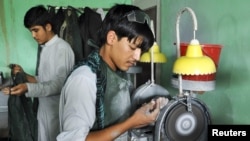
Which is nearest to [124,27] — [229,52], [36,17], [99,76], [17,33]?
[99,76]

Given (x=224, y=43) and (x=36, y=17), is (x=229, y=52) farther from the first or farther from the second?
(x=36, y=17)

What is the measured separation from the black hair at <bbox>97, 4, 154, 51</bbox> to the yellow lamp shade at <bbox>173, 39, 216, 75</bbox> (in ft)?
0.48

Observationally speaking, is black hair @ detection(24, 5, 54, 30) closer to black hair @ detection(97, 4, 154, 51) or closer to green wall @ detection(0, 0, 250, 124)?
green wall @ detection(0, 0, 250, 124)

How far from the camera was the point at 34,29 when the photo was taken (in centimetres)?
216

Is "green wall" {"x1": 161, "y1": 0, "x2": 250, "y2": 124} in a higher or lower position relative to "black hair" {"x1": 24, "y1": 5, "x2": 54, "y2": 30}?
lower

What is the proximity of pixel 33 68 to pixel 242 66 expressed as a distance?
2493 mm

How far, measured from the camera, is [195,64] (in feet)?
3.37

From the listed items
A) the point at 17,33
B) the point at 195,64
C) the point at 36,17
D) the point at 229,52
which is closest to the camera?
the point at 195,64

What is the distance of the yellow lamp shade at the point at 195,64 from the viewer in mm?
1023

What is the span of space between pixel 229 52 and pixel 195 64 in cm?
40

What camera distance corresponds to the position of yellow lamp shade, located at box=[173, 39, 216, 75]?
3.36ft

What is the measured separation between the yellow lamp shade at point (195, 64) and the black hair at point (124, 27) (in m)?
0.15

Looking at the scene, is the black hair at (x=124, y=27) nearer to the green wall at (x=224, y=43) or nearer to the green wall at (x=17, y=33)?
the green wall at (x=224, y=43)

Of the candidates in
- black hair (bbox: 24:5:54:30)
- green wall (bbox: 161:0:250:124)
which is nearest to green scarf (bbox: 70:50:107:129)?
green wall (bbox: 161:0:250:124)
